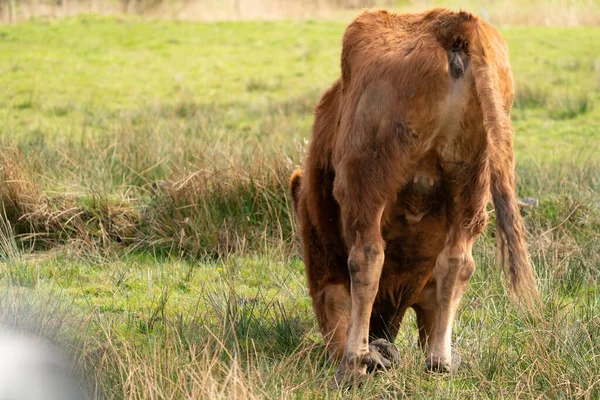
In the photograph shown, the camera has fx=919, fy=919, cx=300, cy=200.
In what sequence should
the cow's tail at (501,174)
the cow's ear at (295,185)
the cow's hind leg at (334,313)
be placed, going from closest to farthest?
the cow's tail at (501,174), the cow's hind leg at (334,313), the cow's ear at (295,185)

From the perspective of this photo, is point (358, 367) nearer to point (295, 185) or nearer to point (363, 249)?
point (363, 249)

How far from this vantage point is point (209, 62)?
55.7 ft

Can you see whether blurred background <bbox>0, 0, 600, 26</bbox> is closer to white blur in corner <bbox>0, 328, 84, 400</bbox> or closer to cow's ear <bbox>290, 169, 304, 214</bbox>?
cow's ear <bbox>290, 169, 304, 214</bbox>

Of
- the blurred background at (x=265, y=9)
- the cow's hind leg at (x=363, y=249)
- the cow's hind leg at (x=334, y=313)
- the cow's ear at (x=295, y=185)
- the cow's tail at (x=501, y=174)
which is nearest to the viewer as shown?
the cow's tail at (x=501, y=174)

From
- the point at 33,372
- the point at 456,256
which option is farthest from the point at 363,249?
the point at 33,372

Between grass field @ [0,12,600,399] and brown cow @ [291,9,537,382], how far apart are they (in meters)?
0.43

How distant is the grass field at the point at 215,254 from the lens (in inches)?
163

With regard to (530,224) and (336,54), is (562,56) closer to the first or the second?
(336,54)

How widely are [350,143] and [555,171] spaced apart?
515 cm

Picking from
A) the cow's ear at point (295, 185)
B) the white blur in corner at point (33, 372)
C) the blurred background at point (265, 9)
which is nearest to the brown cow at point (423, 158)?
the cow's ear at point (295, 185)

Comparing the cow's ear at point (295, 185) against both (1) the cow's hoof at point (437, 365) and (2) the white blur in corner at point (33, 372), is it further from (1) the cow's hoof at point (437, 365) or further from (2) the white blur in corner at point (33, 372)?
(2) the white blur in corner at point (33, 372)

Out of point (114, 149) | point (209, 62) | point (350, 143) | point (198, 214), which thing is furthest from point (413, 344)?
point (209, 62)

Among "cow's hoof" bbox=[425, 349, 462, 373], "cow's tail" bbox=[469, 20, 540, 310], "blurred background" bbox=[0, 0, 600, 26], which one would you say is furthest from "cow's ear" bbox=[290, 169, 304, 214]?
"blurred background" bbox=[0, 0, 600, 26]

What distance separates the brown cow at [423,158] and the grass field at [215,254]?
1.41 feet
